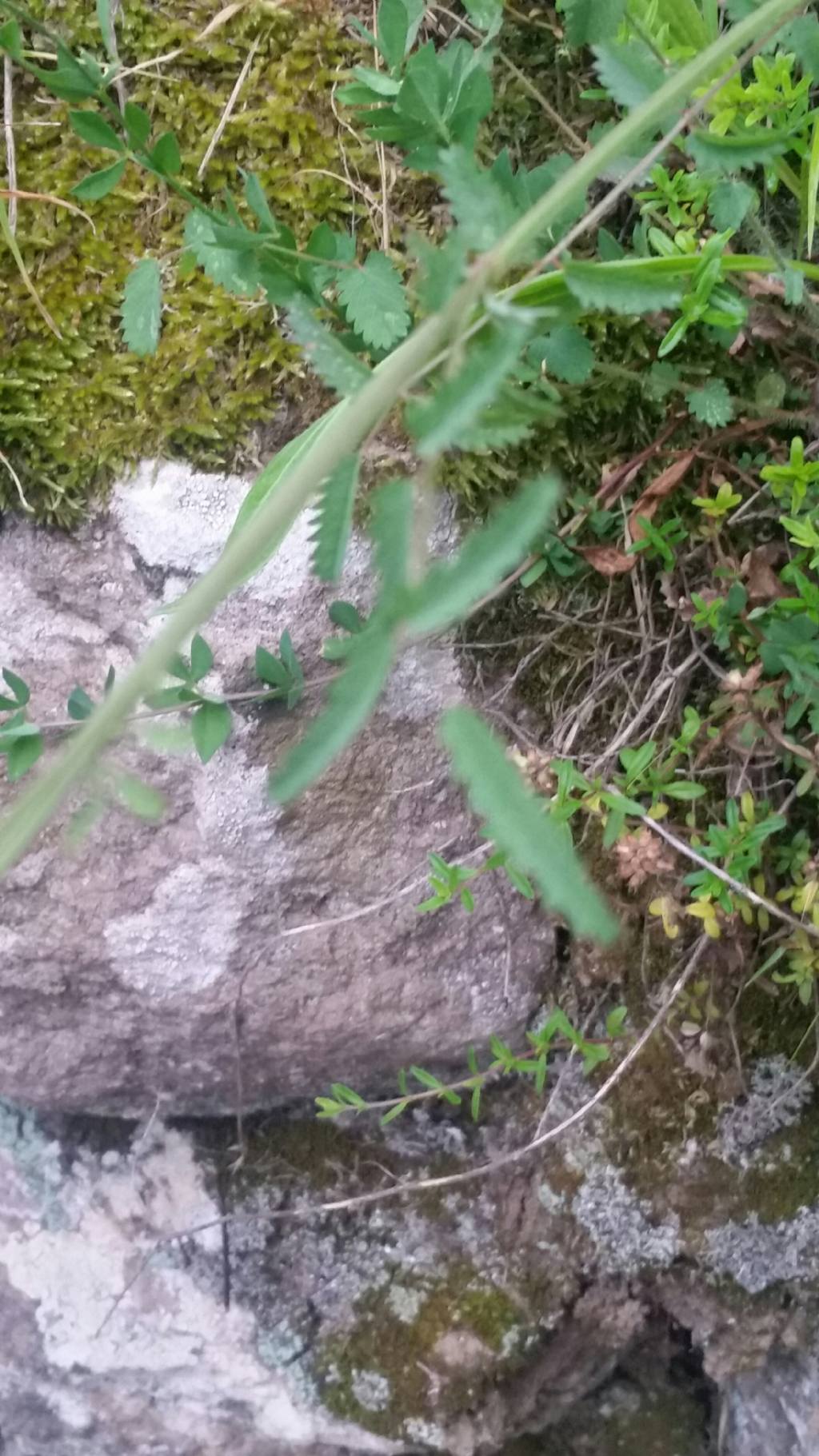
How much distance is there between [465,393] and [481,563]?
10 centimetres

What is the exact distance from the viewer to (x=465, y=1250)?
1.46 metres

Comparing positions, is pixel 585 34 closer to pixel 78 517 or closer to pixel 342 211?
pixel 342 211

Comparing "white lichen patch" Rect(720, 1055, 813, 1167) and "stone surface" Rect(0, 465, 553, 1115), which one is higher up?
"stone surface" Rect(0, 465, 553, 1115)

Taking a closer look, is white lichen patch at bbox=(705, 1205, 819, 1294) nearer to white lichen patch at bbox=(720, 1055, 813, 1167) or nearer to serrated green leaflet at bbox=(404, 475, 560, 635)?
white lichen patch at bbox=(720, 1055, 813, 1167)

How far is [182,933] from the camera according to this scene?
4.29 ft

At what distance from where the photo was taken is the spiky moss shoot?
144 centimetres

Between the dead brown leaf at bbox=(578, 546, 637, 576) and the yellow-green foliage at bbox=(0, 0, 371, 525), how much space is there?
44cm

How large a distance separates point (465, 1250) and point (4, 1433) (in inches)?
35.6

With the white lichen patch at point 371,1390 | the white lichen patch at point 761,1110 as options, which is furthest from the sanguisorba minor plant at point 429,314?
the white lichen patch at point 371,1390

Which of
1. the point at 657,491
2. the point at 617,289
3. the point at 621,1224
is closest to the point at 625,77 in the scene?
the point at 617,289

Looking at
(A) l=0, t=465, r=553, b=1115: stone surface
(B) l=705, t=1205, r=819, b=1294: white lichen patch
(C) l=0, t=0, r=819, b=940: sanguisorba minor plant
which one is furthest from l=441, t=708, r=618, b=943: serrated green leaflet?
(B) l=705, t=1205, r=819, b=1294: white lichen patch

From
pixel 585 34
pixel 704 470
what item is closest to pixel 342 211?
pixel 585 34

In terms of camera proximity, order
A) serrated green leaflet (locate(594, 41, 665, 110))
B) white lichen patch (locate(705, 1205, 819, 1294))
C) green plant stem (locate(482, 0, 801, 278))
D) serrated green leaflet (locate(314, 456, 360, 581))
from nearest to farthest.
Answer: green plant stem (locate(482, 0, 801, 278)) < serrated green leaflet (locate(314, 456, 360, 581)) < serrated green leaflet (locate(594, 41, 665, 110)) < white lichen patch (locate(705, 1205, 819, 1294))

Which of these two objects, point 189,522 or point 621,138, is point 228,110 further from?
point 621,138
